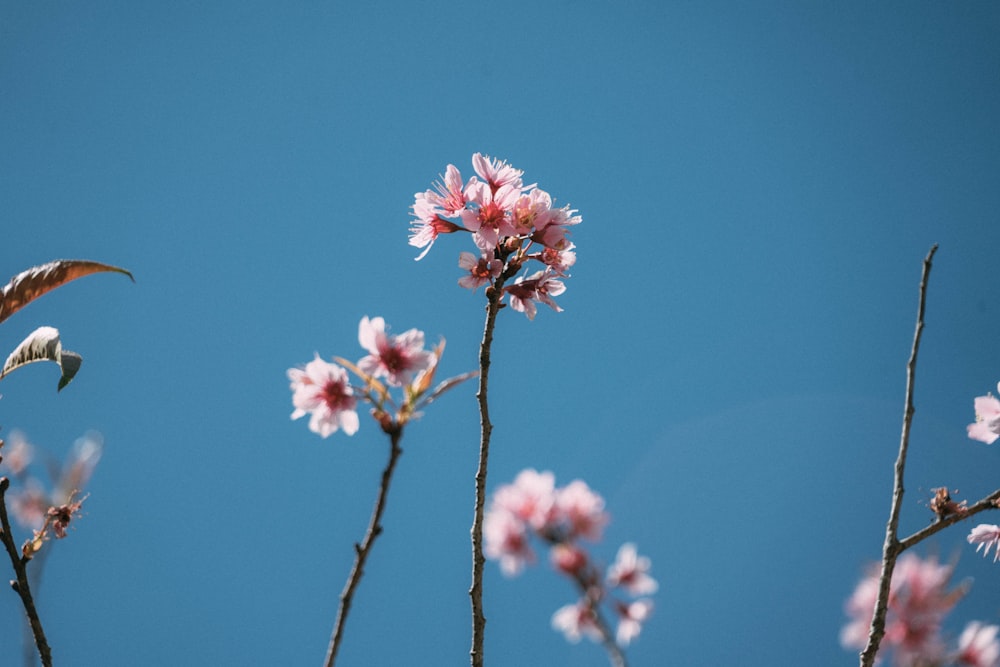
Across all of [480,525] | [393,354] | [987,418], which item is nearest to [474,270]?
[393,354]

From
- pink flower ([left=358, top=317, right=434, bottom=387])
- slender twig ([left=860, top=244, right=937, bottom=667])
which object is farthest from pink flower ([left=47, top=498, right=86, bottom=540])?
slender twig ([left=860, top=244, right=937, bottom=667])

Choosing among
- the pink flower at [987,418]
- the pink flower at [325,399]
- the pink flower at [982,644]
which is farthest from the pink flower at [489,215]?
the pink flower at [982,644]

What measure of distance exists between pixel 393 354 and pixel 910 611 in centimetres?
160

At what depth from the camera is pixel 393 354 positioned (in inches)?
57.0

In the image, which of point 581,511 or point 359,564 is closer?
point 359,564

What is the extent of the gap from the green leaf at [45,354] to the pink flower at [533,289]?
1051 millimetres

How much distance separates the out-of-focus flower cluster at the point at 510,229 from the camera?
1.82 metres

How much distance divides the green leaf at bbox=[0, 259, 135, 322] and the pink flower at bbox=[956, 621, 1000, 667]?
229cm

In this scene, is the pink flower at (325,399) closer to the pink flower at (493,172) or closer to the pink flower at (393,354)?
the pink flower at (393,354)

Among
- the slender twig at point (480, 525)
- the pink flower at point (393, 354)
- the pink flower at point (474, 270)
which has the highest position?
the pink flower at point (474, 270)

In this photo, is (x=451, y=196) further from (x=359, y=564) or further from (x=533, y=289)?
(x=359, y=564)

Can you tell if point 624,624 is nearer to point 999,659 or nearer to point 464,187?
point 999,659

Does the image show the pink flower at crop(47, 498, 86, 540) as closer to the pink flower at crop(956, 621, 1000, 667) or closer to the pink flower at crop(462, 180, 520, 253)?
the pink flower at crop(462, 180, 520, 253)

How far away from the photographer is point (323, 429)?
1537 mm
